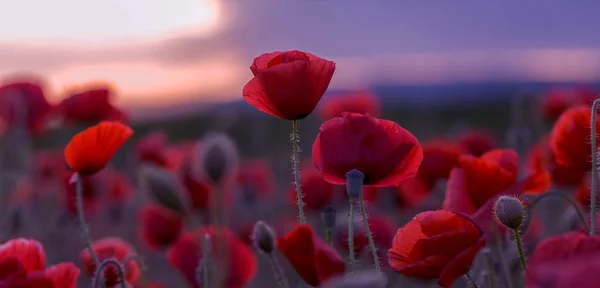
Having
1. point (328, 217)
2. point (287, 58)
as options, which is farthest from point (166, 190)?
point (287, 58)

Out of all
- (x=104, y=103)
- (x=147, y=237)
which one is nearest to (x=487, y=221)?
(x=147, y=237)

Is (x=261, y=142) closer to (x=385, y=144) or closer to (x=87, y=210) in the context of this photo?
(x=87, y=210)

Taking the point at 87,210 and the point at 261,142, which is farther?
the point at 261,142

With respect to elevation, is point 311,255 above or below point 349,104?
below

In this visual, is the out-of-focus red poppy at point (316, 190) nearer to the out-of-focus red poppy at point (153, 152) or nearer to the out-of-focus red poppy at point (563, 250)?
the out-of-focus red poppy at point (153, 152)

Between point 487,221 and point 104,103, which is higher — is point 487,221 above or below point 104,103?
below

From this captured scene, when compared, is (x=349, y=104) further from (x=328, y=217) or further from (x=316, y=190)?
(x=328, y=217)
